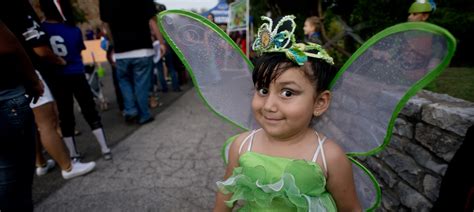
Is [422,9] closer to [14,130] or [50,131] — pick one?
[14,130]

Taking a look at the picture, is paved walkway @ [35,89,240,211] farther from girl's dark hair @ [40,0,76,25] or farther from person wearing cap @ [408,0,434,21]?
person wearing cap @ [408,0,434,21]

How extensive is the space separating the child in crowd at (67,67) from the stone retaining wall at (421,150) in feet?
8.76

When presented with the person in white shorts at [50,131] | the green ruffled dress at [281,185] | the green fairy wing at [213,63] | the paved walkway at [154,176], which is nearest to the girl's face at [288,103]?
the green ruffled dress at [281,185]

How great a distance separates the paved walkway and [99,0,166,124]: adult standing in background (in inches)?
23.4

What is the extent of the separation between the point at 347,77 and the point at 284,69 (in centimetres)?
24

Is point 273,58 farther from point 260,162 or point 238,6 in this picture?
point 238,6

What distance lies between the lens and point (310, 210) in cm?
103

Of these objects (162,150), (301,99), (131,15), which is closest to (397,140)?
(301,99)

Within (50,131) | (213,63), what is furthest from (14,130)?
(50,131)

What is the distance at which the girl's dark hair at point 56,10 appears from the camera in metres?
2.63

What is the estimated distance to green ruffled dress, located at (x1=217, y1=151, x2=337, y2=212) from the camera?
1.02m

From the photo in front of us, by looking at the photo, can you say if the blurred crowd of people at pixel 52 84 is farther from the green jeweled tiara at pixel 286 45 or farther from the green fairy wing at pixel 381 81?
the green fairy wing at pixel 381 81

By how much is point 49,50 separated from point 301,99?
236cm

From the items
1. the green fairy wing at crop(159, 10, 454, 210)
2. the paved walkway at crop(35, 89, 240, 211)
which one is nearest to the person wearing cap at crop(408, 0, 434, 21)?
the green fairy wing at crop(159, 10, 454, 210)
